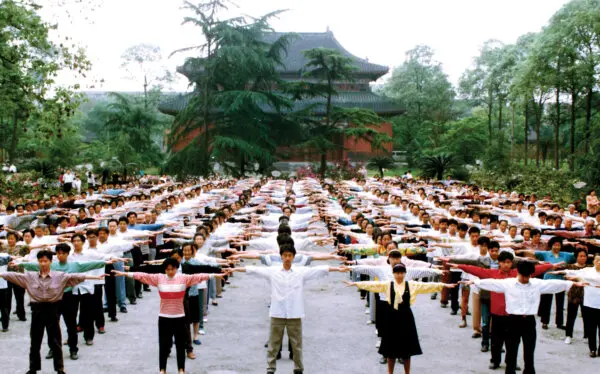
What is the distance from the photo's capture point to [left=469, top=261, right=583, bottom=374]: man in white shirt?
6641 mm

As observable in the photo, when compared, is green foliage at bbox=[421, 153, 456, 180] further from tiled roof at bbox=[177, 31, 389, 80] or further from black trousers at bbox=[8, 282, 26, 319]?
black trousers at bbox=[8, 282, 26, 319]

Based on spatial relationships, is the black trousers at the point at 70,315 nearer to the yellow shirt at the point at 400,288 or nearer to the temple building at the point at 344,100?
the yellow shirt at the point at 400,288

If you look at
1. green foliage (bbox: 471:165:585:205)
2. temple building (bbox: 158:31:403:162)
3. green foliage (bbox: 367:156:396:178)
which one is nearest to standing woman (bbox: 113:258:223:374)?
green foliage (bbox: 471:165:585:205)

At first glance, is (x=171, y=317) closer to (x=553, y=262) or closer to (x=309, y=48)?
(x=553, y=262)

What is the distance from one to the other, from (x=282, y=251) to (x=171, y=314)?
1.27 meters

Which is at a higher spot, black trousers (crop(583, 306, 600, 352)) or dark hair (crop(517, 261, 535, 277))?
dark hair (crop(517, 261, 535, 277))

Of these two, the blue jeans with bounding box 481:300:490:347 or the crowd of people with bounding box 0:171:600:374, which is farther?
the blue jeans with bounding box 481:300:490:347

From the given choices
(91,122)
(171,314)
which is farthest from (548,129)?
(171,314)

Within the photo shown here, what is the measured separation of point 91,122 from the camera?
181ft

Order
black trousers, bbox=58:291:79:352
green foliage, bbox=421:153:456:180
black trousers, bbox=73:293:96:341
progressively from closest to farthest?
black trousers, bbox=58:291:79:352, black trousers, bbox=73:293:96:341, green foliage, bbox=421:153:456:180

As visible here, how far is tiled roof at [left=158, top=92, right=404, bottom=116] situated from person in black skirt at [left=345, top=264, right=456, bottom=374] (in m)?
33.8

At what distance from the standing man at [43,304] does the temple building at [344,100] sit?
3134 centimetres

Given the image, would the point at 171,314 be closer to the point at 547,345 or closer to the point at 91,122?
the point at 547,345

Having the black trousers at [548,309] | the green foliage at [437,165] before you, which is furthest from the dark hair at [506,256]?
the green foliage at [437,165]
